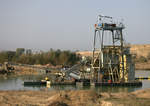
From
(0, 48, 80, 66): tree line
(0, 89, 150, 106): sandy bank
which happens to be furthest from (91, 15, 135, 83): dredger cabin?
(0, 48, 80, 66): tree line

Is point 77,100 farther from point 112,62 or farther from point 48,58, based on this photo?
point 48,58

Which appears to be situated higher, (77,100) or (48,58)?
(48,58)

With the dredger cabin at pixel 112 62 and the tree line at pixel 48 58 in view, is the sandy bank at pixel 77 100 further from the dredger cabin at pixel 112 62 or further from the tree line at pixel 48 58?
the tree line at pixel 48 58

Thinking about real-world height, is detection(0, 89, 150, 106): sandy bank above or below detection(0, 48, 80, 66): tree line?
below

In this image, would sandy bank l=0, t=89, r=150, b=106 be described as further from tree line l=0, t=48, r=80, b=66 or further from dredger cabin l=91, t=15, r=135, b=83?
tree line l=0, t=48, r=80, b=66

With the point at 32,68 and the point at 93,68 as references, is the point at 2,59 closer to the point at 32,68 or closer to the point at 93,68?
the point at 32,68

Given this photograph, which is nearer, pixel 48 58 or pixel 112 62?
pixel 112 62

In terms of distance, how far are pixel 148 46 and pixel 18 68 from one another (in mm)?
80261

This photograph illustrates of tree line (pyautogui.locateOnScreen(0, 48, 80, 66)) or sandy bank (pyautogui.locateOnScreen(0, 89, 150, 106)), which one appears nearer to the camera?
sandy bank (pyautogui.locateOnScreen(0, 89, 150, 106))

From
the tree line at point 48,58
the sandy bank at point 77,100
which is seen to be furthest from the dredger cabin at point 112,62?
the tree line at point 48,58

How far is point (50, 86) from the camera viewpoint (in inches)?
1383

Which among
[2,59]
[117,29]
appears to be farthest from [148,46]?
[117,29]

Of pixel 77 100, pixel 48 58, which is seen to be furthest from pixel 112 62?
pixel 48 58

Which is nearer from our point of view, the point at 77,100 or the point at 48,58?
the point at 77,100
